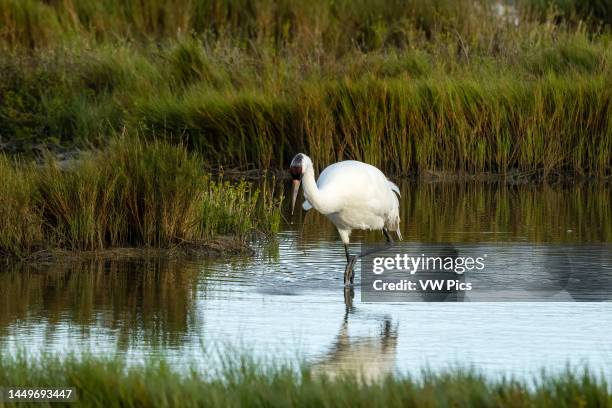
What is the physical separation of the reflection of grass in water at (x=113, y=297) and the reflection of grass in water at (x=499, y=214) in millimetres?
2746

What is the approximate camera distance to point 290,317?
32.1 feet

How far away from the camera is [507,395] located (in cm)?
635

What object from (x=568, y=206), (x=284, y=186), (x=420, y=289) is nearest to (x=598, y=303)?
(x=420, y=289)

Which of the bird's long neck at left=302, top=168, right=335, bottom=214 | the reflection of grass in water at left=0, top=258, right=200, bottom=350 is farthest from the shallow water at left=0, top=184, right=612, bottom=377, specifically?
the bird's long neck at left=302, top=168, right=335, bottom=214

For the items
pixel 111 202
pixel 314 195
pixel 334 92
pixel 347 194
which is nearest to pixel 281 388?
pixel 314 195

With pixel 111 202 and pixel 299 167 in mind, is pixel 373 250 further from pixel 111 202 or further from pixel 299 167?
pixel 111 202

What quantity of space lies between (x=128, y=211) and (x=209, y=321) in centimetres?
294

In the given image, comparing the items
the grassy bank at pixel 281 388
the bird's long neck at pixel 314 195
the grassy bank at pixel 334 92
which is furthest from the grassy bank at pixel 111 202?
the grassy bank at pixel 281 388

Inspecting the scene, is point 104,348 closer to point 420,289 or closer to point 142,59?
point 420,289

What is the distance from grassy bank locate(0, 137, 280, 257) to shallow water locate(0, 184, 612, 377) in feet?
→ 1.13

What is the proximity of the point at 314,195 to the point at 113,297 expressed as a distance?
173cm

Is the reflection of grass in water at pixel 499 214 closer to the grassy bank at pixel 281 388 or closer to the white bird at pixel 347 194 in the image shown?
the white bird at pixel 347 194

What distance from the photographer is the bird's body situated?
1144cm

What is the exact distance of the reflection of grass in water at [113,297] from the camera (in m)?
9.35
